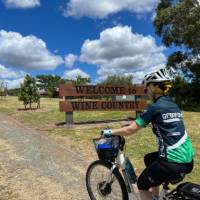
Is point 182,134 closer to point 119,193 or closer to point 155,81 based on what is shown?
point 155,81

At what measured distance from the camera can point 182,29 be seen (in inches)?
1081

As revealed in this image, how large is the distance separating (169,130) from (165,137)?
0.29 ft

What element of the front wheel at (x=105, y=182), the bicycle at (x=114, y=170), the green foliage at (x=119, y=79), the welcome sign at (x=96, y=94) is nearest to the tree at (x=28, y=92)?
the welcome sign at (x=96, y=94)

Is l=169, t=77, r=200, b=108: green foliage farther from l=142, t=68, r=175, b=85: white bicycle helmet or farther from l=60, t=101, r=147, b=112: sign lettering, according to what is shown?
l=142, t=68, r=175, b=85: white bicycle helmet

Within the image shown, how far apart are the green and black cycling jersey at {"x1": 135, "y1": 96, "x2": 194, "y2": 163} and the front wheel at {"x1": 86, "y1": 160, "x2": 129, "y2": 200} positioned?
38.8 inches

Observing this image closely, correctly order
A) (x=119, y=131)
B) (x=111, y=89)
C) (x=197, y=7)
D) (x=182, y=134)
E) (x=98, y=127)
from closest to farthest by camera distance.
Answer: (x=182, y=134) < (x=119, y=131) < (x=98, y=127) < (x=111, y=89) < (x=197, y=7)

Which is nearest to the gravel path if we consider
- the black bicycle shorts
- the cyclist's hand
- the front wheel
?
the front wheel

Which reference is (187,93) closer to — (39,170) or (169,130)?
(39,170)

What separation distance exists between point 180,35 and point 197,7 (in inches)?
93.6

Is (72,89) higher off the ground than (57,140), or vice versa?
(72,89)

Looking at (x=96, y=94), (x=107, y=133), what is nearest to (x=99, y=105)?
(x=96, y=94)

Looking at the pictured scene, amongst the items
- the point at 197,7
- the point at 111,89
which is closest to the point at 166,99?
the point at 111,89

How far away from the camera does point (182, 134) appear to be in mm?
4176

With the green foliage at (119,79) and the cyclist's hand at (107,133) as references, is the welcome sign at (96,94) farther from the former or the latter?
the green foliage at (119,79)
